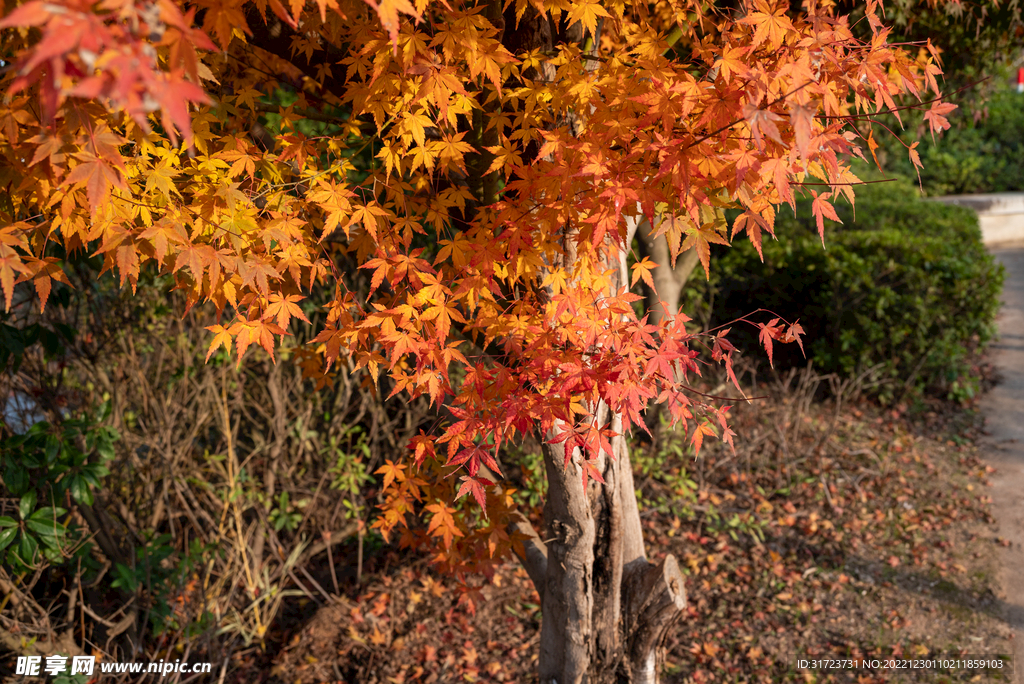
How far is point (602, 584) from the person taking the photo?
261 centimetres

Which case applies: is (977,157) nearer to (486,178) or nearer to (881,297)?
(881,297)

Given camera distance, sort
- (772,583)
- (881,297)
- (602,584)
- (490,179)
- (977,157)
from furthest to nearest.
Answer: (977,157)
(881,297)
(772,583)
(602,584)
(490,179)

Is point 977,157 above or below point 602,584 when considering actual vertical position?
above

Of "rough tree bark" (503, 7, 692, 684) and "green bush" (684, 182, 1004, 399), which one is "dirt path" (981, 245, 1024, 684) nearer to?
"green bush" (684, 182, 1004, 399)

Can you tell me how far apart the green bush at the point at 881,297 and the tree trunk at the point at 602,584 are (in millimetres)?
3237

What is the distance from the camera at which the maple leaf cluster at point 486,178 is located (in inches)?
56.1

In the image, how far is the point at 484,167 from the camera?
2213 millimetres

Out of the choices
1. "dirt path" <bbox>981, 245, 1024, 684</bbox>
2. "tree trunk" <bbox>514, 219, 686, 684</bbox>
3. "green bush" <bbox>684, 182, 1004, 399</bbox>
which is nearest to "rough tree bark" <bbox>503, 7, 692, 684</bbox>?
"tree trunk" <bbox>514, 219, 686, 684</bbox>

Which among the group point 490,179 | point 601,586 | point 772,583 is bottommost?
point 772,583

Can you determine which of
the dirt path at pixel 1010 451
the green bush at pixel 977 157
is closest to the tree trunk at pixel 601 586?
the dirt path at pixel 1010 451

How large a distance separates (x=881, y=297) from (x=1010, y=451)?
1.55 metres

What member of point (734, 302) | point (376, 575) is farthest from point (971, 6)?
point (376, 575)

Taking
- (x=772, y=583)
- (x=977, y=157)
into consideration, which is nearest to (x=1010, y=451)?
(x=772, y=583)

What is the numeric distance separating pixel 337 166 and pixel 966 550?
4483 millimetres
